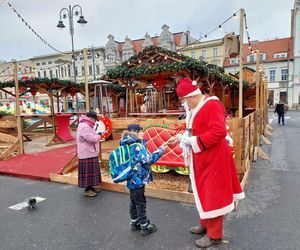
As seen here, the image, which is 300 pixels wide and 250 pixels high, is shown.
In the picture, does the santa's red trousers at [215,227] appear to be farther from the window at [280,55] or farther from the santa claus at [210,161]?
the window at [280,55]

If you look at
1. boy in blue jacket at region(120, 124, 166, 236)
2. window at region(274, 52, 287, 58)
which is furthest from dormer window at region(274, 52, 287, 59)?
boy in blue jacket at region(120, 124, 166, 236)

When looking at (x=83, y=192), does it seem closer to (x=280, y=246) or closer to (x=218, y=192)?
(x=218, y=192)

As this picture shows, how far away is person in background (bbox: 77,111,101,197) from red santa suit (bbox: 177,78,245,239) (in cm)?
206

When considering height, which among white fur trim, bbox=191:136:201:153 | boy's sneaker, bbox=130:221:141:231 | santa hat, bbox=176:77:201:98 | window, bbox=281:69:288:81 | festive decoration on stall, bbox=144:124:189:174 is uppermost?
window, bbox=281:69:288:81

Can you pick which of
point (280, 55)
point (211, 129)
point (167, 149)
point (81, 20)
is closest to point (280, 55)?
point (280, 55)

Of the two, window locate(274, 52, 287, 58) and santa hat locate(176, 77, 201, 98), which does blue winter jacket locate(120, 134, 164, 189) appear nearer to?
santa hat locate(176, 77, 201, 98)

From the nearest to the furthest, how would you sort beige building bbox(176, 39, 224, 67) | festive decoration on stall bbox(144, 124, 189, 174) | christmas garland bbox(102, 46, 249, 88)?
1. festive decoration on stall bbox(144, 124, 189, 174)
2. christmas garland bbox(102, 46, 249, 88)
3. beige building bbox(176, 39, 224, 67)

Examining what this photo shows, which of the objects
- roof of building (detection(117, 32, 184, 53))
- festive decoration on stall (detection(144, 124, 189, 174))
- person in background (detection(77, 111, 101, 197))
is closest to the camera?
person in background (detection(77, 111, 101, 197))

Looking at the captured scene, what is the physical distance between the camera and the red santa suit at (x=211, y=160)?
248 centimetres

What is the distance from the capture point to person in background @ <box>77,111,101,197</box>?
4.17 meters

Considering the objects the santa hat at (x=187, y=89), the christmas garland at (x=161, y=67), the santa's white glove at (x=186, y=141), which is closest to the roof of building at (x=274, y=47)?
Answer: the christmas garland at (x=161, y=67)

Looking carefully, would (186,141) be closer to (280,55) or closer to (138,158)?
→ (138,158)

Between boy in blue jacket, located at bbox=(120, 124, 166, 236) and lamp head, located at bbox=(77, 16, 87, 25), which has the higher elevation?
lamp head, located at bbox=(77, 16, 87, 25)

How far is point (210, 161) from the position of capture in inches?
100.0
